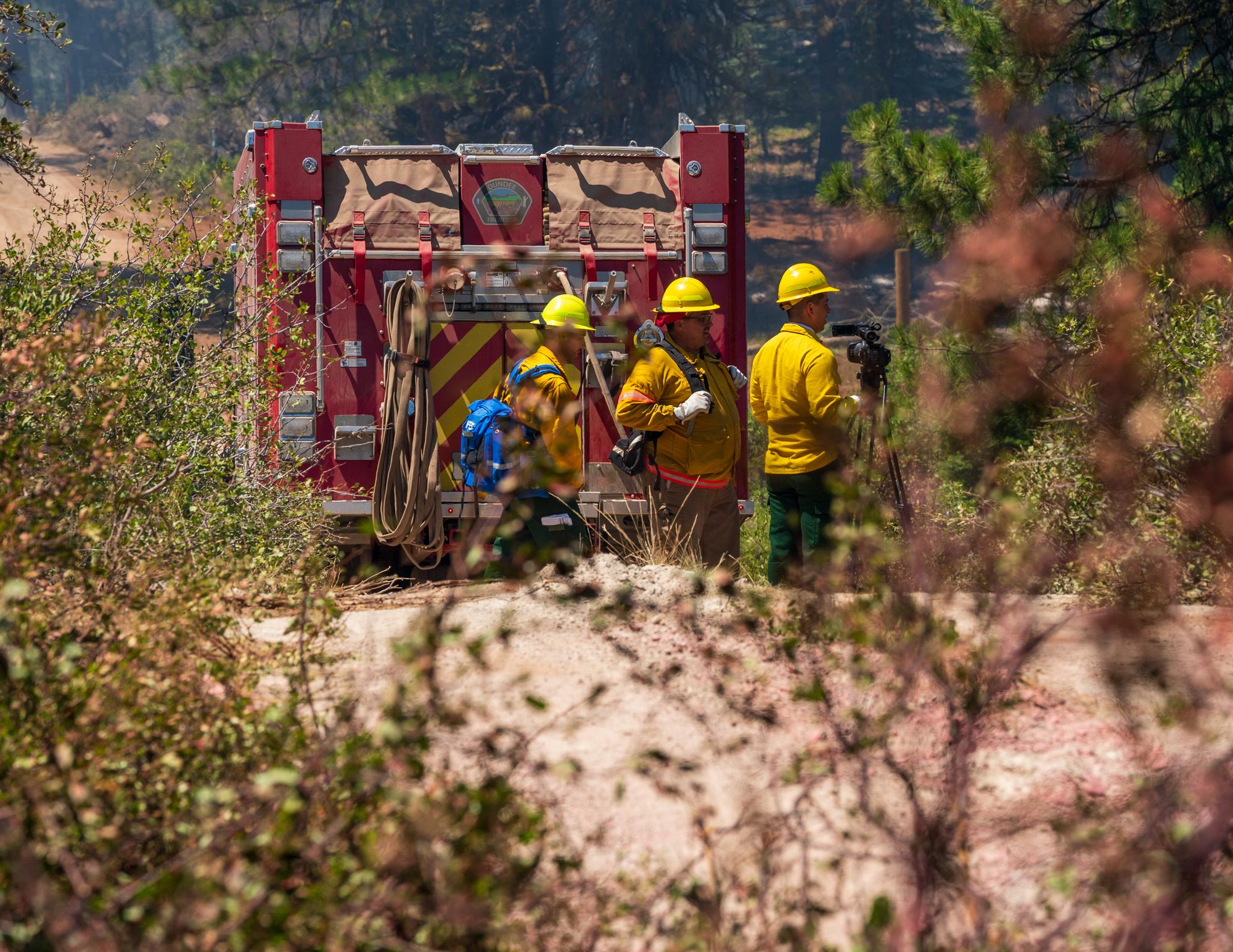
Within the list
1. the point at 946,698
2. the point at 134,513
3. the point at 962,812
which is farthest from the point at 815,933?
the point at 134,513

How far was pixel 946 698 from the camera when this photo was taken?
3.14 meters

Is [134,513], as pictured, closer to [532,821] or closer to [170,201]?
[170,201]

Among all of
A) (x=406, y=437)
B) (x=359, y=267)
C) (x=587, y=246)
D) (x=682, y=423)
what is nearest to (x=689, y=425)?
(x=682, y=423)

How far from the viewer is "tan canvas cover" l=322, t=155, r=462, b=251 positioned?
7141 millimetres

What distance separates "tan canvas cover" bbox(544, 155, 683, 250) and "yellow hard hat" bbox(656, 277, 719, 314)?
714 mm

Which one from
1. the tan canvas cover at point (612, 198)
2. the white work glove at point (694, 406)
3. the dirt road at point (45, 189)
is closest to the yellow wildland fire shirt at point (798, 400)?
the white work glove at point (694, 406)

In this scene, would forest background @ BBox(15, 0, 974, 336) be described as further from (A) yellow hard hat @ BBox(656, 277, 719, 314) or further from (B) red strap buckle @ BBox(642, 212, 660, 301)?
(A) yellow hard hat @ BBox(656, 277, 719, 314)

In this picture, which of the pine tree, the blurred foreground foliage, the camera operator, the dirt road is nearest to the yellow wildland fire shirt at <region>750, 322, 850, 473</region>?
the camera operator

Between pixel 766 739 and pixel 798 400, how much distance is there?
258 cm

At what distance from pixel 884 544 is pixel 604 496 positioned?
3.64m

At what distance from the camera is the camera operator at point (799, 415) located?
614cm

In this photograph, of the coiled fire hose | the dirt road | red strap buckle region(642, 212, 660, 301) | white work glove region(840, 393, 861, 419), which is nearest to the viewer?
white work glove region(840, 393, 861, 419)

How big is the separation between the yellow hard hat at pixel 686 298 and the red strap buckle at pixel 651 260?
556 mm

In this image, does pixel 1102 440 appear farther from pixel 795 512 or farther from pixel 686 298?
pixel 686 298
